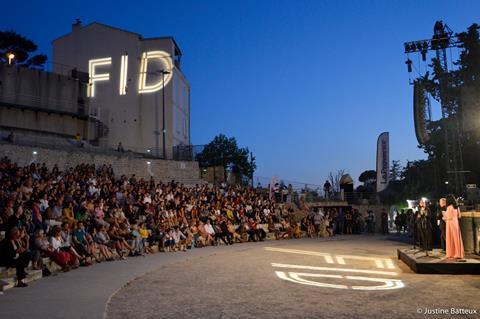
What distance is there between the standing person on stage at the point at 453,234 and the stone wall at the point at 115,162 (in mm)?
18675

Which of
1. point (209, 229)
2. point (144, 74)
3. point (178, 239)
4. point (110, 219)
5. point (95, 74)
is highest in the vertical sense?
point (95, 74)

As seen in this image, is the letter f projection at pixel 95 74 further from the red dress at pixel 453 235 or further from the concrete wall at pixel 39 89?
the red dress at pixel 453 235

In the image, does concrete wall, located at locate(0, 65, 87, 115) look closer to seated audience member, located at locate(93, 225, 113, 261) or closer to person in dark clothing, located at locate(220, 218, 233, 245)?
person in dark clothing, located at locate(220, 218, 233, 245)

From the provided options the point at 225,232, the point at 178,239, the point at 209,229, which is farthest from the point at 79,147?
the point at 178,239

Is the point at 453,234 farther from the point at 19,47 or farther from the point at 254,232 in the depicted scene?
the point at 19,47

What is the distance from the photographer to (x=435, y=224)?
46.6ft

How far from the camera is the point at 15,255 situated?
824 cm

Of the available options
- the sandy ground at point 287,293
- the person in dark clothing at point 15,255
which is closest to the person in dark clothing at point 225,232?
the sandy ground at point 287,293

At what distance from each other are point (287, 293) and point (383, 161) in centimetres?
2038

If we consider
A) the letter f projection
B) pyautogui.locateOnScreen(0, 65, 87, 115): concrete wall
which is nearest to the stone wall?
pyautogui.locateOnScreen(0, 65, 87, 115): concrete wall

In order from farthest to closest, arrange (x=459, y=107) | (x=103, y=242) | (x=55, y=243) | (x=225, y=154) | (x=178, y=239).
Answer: (x=225, y=154), (x=459, y=107), (x=178, y=239), (x=103, y=242), (x=55, y=243)

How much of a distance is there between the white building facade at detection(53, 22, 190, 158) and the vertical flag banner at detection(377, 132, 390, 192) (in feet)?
55.3

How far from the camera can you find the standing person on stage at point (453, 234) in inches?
395

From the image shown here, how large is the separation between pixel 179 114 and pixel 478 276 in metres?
31.8
